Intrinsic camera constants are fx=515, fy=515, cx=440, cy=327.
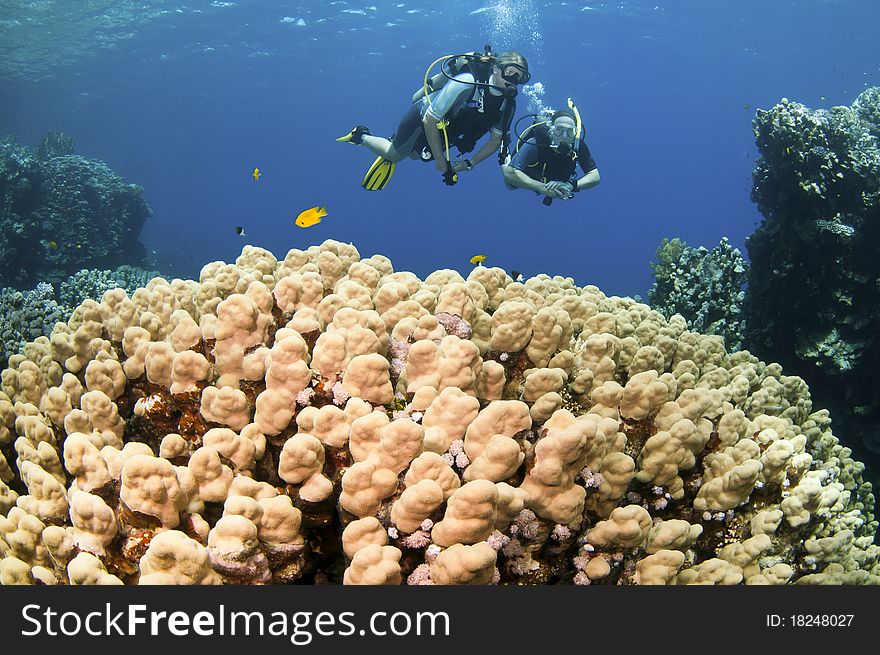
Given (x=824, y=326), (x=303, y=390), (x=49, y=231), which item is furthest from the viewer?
(x=49, y=231)

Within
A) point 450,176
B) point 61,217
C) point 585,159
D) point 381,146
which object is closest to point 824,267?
point 585,159

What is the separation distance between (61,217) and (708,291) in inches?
715

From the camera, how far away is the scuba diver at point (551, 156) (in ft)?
28.4

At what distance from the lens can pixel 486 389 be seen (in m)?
2.69

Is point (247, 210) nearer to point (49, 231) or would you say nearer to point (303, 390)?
point (49, 231)

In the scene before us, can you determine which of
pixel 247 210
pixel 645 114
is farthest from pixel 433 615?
pixel 247 210

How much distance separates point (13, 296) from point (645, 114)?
3364 inches

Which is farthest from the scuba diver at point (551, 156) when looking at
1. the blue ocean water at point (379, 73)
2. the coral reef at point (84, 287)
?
the coral reef at point (84, 287)

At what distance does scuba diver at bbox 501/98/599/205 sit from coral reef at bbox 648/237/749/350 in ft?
7.05

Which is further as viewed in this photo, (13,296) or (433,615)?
(13,296)

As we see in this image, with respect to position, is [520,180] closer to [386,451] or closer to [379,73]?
[386,451]

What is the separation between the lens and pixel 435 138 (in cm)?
807

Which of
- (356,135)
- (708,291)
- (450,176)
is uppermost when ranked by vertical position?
(356,135)

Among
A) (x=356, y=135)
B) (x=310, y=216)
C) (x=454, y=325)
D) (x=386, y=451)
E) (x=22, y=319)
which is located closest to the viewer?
(x=386, y=451)
